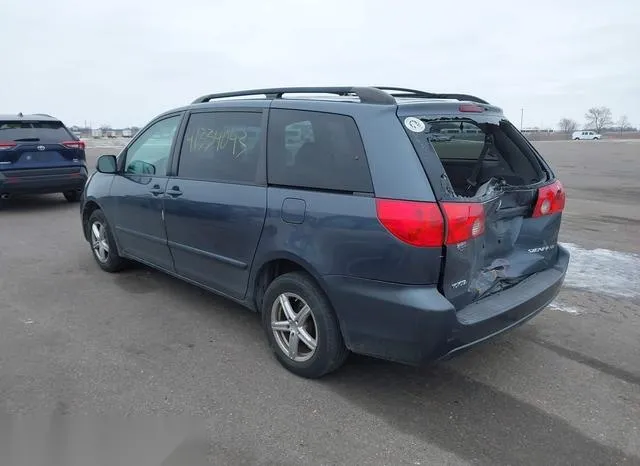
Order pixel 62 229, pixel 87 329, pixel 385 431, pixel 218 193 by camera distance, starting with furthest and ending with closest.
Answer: pixel 62 229, pixel 87 329, pixel 218 193, pixel 385 431

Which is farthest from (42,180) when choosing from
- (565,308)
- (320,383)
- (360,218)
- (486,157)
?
(565,308)

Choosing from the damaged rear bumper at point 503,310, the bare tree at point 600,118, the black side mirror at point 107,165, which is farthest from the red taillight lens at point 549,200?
the bare tree at point 600,118

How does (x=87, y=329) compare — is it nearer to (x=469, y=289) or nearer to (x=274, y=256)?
(x=274, y=256)

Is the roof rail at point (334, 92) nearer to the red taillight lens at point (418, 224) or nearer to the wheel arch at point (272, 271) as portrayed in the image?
the red taillight lens at point (418, 224)

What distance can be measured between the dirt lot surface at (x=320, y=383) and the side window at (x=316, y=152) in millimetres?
1261

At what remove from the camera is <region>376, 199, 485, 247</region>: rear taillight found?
286cm

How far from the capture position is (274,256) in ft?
11.6

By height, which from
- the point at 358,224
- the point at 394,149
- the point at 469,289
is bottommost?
the point at 469,289

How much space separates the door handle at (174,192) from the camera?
4345 mm

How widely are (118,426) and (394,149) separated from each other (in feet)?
6.97

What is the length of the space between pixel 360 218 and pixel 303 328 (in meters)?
0.88

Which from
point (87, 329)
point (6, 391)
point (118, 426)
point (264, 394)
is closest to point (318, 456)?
point (264, 394)

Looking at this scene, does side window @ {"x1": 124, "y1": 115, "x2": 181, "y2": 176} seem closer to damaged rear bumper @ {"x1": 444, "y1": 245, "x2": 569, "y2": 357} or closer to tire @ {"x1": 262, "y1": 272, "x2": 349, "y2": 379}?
tire @ {"x1": 262, "y1": 272, "x2": 349, "y2": 379}

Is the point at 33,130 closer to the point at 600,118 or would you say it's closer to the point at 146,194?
the point at 146,194
